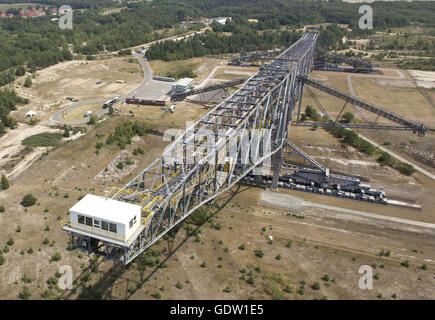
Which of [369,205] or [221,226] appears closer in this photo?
[221,226]

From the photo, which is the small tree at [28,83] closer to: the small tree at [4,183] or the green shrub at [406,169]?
the small tree at [4,183]

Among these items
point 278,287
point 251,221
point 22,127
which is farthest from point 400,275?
point 22,127

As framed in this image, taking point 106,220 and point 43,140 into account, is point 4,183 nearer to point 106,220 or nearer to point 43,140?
point 43,140

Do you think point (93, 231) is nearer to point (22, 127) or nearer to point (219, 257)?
point (219, 257)

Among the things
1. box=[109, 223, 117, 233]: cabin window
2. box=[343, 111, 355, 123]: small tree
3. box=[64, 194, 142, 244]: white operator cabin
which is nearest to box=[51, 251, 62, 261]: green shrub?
box=[64, 194, 142, 244]: white operator cabin

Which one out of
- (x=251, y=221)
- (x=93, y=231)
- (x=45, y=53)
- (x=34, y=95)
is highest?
(x=45, y=53)

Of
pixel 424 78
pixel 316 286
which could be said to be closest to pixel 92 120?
pixel 316 286

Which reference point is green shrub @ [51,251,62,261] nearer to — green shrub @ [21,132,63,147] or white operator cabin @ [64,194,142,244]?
white operator cabin @ [64,194,142,244]
